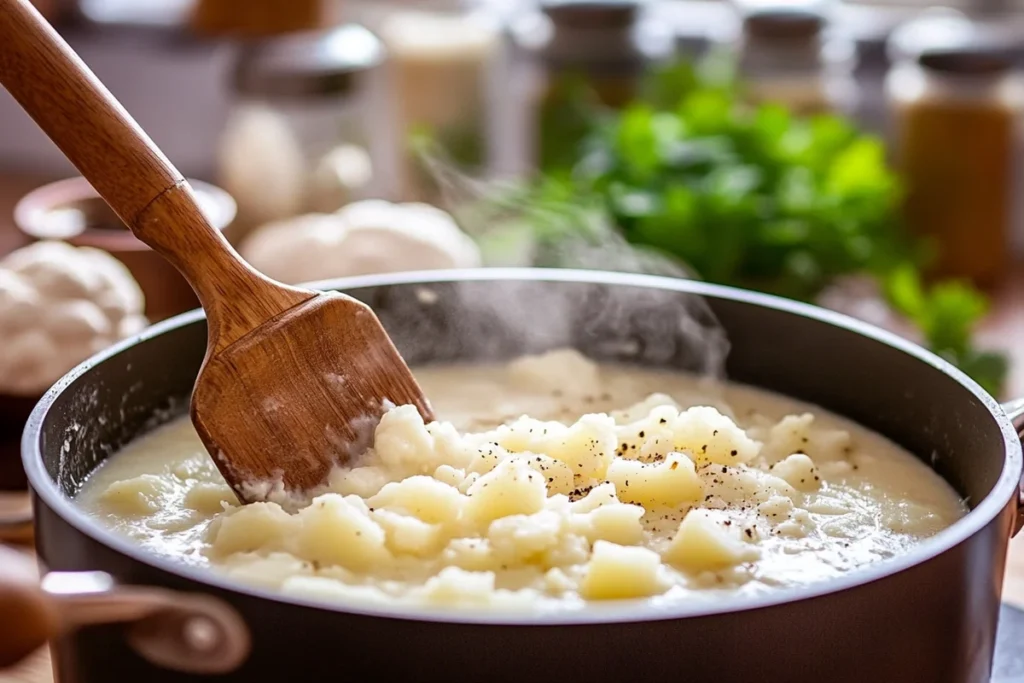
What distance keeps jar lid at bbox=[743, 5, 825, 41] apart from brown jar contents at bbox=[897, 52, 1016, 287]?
0.26m

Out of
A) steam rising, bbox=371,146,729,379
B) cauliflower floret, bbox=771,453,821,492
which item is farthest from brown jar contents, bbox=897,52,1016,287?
cauliflower floret, bbox=771,453,821,492

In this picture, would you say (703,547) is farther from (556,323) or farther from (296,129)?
(296,129)

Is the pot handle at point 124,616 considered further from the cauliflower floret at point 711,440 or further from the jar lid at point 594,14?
the jar lid at point 594,14

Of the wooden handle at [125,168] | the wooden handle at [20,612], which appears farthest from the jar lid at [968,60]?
the wooden handle at [20,612]

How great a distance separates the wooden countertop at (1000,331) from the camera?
1.46 meters

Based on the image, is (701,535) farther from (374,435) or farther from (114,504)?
(114,504)

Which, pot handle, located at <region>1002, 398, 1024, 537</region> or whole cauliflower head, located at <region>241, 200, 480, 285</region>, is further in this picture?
whole cauliflower head, located at <region>241, 200, 480, 285</region>

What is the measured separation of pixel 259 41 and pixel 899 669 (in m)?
2.24

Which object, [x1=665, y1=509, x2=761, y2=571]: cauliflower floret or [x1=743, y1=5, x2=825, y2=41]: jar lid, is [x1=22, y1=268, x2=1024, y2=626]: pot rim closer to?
[x1=665, y1=509, x2=761, y2=571]: cauliflower floret

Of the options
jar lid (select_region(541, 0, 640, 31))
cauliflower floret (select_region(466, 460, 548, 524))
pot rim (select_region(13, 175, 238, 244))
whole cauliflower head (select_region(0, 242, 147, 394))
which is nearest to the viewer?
cauliflower floret (select_region(466, 460, 548, 524))

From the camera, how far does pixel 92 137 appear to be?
4.25 ft

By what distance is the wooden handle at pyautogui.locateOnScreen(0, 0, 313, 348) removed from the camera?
126cm

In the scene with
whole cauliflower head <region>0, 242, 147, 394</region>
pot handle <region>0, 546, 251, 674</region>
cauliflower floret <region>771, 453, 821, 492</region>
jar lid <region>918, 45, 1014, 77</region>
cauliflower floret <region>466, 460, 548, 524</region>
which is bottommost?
whole cauliflower head <region>0, 242, 147, 394</region>

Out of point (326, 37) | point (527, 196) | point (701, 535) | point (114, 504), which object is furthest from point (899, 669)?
point (326, 37)
